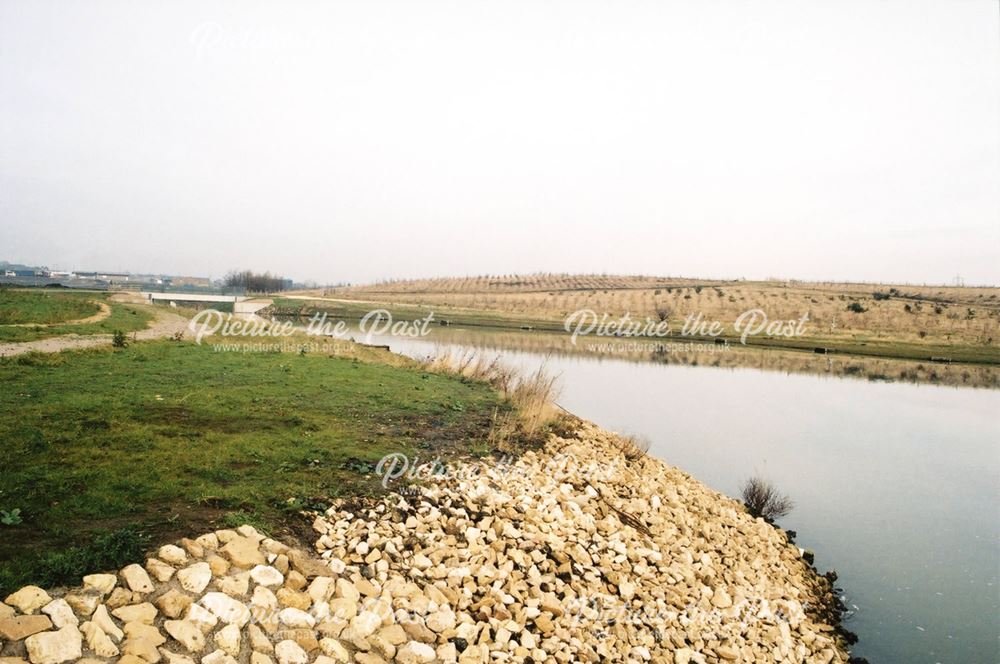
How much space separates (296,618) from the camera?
543 centimetres

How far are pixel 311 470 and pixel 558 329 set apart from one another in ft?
170

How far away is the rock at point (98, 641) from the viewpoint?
4418 millimetres

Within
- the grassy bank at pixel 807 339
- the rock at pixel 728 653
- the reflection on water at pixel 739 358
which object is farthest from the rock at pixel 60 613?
the grassy bank at pixel 807 339

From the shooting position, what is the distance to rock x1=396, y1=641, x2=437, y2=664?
217 inches

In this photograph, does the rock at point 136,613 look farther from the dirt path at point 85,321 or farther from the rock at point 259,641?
the dirt path at point 85,321

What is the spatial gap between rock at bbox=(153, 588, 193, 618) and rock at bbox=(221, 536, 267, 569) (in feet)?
2.24

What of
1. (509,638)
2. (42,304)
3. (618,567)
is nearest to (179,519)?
(509,638)

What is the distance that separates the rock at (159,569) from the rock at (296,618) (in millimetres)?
1087

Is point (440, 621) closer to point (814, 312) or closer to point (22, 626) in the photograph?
point (22, 626)

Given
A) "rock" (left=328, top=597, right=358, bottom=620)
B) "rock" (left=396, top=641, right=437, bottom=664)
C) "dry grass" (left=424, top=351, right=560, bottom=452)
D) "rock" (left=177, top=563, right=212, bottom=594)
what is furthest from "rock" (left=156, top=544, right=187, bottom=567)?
"dry grass" (left=424, top=351, right=560, bottom=452)

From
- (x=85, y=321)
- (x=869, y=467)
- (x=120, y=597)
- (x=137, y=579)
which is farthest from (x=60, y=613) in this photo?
(x=85, y=321)

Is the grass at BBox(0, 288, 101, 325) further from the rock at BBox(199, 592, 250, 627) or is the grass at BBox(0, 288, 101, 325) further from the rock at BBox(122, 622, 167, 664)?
the rock at BBox(122, 622, 167, 664)

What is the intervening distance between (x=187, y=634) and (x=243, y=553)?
115cm

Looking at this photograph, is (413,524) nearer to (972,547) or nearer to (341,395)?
(341,395)
